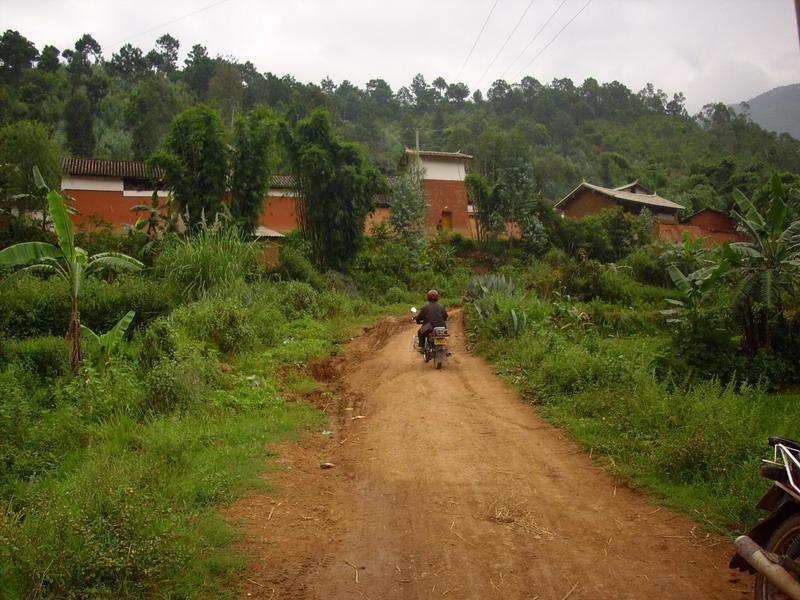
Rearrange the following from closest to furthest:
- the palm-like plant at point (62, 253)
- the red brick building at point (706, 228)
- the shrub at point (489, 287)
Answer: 1. the palm-like plant at point (62, 253)
2. the shrub at point (489, 287)
3. the red brick building at point (706, 228)

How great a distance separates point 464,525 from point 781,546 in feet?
7.65

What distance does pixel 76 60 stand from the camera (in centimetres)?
6844

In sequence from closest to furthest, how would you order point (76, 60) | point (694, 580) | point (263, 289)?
point (694, 580) < point (263, 289) < point (76, 60)

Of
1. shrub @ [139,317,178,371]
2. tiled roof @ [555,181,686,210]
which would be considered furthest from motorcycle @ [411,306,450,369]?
tiled roof @ [555,181,686,210]

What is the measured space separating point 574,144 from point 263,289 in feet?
197

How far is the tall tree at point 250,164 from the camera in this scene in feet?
84.1

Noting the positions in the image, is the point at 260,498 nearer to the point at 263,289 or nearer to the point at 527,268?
the point at 263,289

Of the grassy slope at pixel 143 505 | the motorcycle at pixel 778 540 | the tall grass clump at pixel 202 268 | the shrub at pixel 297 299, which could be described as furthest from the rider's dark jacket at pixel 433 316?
the motorcycle at pixel 778 540

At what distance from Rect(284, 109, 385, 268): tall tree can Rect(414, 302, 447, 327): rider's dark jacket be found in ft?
45.7

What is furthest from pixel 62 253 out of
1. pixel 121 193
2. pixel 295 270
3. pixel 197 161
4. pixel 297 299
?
pixel 121 193

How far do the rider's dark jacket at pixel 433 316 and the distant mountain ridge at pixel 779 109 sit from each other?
13925cm

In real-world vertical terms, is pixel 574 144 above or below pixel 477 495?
above

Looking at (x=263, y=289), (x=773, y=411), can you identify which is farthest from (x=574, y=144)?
(x=773, y=411)

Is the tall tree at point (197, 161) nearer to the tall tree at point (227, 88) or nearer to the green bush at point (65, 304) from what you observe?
the green bush at point (65, 304)
